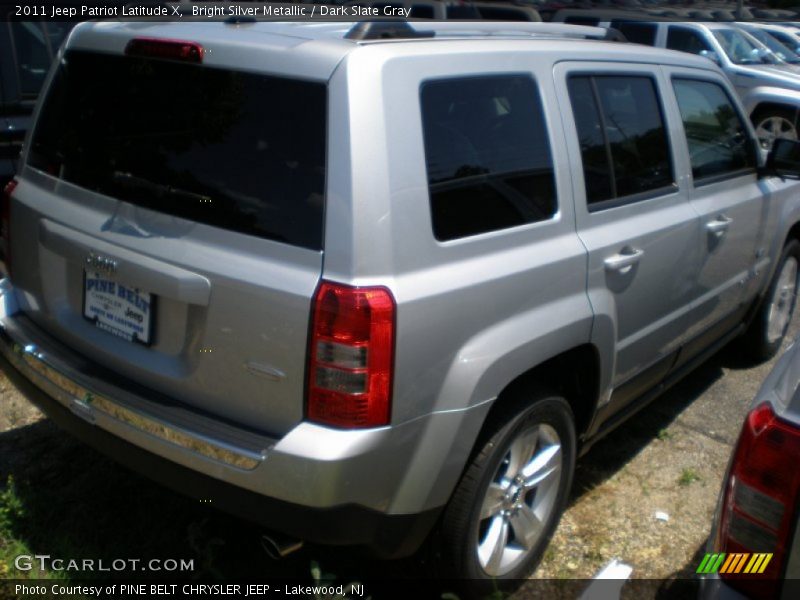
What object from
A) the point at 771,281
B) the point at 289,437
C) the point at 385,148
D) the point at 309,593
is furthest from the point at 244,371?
the point at 771,281

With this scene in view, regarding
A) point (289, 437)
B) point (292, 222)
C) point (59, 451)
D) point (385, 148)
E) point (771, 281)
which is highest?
point (385, 148)

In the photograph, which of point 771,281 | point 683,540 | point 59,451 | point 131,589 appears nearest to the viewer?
point 131,589

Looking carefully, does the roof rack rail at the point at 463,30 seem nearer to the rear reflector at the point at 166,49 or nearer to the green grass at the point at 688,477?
the rear reflector at the point at 166,49

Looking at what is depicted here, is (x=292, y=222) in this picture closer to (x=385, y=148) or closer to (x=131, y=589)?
(x=385, y=148)

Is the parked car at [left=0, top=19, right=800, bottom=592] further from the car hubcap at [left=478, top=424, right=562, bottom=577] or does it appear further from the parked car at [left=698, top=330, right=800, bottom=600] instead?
the parked car at [left=698, top=330, right=800, bottom=600]

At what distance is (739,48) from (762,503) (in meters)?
12.1

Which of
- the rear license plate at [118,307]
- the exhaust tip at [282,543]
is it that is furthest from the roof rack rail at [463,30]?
the exhaust tip at [282,543]

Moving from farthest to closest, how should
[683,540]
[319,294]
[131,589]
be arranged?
[683,540] → [131,589] → [319,294]

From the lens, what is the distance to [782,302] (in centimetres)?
536

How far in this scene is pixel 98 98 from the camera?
9.53ft

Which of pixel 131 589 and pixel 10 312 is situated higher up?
pixel 10 312

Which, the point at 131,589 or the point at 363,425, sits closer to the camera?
the point at 363,425

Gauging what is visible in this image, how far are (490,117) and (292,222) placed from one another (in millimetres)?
794

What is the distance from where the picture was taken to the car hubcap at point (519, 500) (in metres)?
2.91
